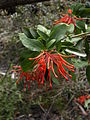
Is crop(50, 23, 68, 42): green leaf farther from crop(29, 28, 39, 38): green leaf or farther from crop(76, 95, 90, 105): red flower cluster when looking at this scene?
crop(76, 95, 90, 105): red flower cluster

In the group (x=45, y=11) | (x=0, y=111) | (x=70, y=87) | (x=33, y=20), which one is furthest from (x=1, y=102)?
(x=45, y=11)

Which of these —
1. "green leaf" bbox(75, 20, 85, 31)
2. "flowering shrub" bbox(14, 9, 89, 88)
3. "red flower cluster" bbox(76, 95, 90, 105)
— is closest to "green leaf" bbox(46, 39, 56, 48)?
"flowering shrub" bbox(14, 9, 89, 88)

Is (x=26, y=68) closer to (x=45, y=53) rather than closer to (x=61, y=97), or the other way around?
(x=45, y=53)

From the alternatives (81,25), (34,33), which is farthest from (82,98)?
(34,33)

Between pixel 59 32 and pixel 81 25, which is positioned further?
pixel 81 25

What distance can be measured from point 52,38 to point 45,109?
2022mm

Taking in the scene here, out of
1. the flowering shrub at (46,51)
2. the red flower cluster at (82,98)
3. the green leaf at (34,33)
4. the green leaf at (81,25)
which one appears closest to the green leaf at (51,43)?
the flowering shrub at (46,51)

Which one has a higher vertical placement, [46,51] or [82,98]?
[46,51]

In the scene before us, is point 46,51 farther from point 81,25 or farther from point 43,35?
point 81,25

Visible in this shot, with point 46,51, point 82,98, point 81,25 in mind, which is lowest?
point 82,98

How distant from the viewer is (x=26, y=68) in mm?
963

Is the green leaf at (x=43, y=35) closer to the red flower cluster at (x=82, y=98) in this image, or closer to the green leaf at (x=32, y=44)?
the green leaf at (x=32, y=44)

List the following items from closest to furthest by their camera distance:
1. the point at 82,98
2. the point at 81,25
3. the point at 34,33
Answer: the point at 34,33 → the point at 81,25 → the point at 82,98

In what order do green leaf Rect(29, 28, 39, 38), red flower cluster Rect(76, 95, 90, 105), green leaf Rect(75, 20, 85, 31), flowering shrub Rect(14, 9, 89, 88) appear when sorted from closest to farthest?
flowering shrub Rect(14, 9, 89, 88), green leaf Rect(29, 28, 39, 38), green leaf Rect(75, 20, 85, 31), red flower cluster Rect(76, 95, 90, 105)
